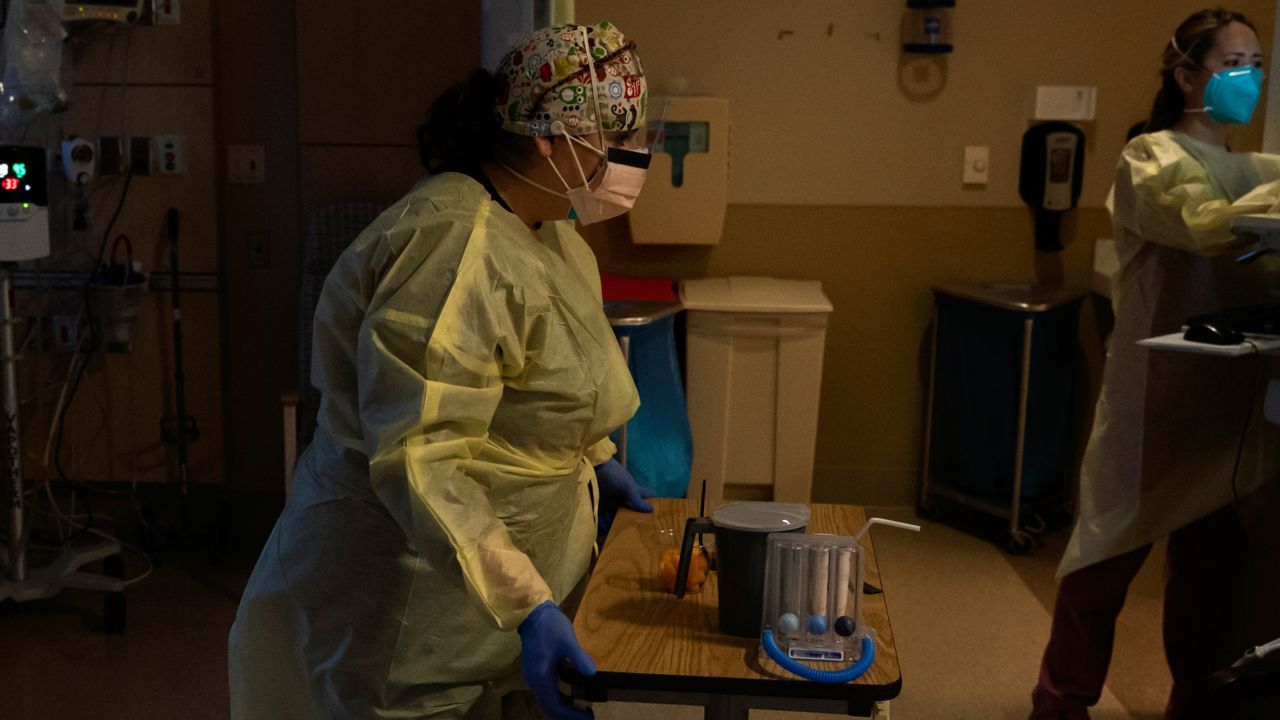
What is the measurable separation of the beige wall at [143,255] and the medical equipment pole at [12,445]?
50 centimetres

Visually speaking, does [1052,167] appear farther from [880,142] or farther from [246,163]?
[246,163]

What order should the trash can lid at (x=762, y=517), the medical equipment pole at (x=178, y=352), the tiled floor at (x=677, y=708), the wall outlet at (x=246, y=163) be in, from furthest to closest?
the wall outlet at (x=246, y=163)
the medical equipment pole at (x=178, y=352)
the tiled floor at (x=677, y=708)
the trash can lid at (x=762, y=517)

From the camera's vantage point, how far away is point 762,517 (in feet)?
4.68

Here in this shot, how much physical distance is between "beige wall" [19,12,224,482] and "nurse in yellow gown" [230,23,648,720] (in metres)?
2.53

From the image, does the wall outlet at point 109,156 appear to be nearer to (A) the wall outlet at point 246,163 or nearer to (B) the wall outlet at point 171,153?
(B) the wall outlet at point 171,153

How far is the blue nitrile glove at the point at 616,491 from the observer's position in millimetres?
1834

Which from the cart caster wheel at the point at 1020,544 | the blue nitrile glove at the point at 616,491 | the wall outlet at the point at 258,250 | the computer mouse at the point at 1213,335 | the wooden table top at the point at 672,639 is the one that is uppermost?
the computer mouse at the point at 1213,335

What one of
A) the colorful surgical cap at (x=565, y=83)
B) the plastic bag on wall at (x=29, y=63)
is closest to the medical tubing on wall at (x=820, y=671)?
the colorful surgical cap at (x=565, y=83)

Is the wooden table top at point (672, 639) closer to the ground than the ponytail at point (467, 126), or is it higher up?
closer to the ground

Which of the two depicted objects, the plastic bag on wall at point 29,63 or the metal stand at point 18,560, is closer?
the metal stand at point 18,560

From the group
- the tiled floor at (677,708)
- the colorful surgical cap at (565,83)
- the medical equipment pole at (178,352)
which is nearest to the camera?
the colorful surgical cap at (565,83)

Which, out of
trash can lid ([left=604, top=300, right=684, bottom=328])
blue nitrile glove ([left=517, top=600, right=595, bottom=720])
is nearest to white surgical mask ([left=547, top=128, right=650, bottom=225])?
blue nitrile glove ([left=517, top=600, right=595, bottom=720])

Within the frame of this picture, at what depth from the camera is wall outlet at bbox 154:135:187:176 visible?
12.5 ft

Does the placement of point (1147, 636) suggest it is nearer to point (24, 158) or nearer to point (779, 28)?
point (779, 28)
